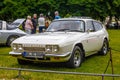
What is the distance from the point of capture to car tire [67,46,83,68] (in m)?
10.1

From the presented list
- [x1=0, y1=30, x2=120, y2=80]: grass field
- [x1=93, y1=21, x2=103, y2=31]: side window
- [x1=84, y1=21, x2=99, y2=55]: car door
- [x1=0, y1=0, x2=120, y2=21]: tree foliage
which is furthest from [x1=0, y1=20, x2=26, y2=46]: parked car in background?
[x1=0, y1=0, x2=120, y2=21]: tree foliage

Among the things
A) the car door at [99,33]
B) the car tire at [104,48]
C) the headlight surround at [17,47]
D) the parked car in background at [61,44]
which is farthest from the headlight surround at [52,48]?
the car tire at [104,48]

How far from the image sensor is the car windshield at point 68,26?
11.3 meters

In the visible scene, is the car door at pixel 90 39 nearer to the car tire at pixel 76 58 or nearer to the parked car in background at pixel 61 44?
the parked car in background at pixel 61 44

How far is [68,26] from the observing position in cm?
1145

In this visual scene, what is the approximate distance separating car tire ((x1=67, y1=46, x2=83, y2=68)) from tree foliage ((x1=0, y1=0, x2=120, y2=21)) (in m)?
30.5

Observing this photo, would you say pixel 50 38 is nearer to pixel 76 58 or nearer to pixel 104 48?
pixel 76 58

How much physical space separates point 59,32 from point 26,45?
1.53 m

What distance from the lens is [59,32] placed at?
11102mm

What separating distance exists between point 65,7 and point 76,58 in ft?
104

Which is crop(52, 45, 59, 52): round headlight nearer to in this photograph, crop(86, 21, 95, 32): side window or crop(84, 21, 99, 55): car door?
crop(84, 21, 99, 55): car door

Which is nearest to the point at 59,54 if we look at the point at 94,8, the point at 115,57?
the point at 115,57

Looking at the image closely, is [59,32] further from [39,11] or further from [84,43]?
[39,11]

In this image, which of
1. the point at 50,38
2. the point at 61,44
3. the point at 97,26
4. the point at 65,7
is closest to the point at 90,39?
the point at 97,26
